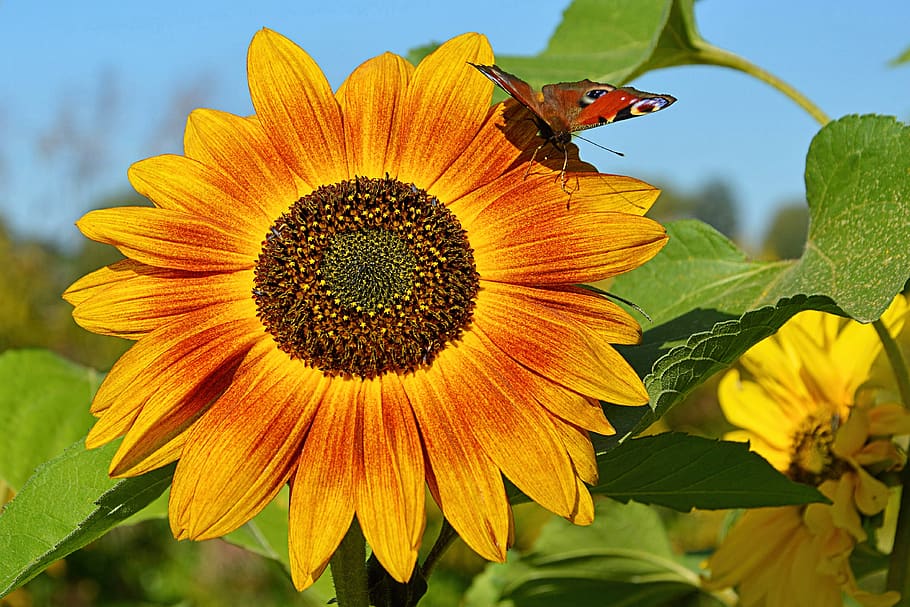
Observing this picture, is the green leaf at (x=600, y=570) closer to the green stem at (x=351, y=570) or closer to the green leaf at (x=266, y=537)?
the green leaf at (x=266, y=537)

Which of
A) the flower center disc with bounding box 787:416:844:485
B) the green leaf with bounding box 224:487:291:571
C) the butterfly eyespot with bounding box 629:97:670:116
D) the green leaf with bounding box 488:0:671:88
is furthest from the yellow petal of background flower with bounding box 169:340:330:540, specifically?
the flower center disc with bounding box 787:416:844:485

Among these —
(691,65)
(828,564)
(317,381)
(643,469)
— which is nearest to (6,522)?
(317,381)

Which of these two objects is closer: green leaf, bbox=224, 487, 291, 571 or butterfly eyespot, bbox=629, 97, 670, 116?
butterfly eyespot, bbox=629, 97, 670, 116

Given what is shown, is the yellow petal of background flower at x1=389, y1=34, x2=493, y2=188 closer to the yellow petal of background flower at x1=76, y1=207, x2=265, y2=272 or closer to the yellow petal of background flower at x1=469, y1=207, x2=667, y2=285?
the yellow petal of background flower at x1=469, y1=207, x2=667, y2=285

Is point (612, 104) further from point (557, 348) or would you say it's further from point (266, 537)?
point (266, 537)

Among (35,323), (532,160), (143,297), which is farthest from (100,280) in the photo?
(35,323)

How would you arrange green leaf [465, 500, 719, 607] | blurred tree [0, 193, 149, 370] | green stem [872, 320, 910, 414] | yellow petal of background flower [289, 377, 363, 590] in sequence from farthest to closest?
blurred tree [0, 193, 149, 370]
green leaf [465, 500, 719, 607]
green stem [872, 320, 910, 414]
yellow petal of background flower [289, 377, 363, 590]
